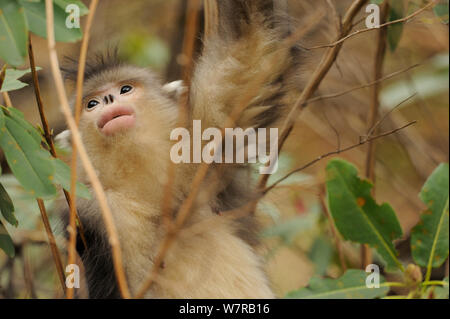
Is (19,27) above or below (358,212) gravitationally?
above

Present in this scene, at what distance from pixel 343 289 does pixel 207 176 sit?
0.72 meters

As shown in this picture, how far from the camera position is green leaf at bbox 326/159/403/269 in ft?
8.61

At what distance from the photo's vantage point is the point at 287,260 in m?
6.89

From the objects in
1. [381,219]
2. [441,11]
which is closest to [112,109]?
[381,219]

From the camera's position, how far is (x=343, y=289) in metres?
2.54

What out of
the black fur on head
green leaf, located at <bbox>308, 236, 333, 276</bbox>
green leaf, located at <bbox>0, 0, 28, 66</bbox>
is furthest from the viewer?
green leaf, located at <bbox>308, 236, 333, 276</bbox>

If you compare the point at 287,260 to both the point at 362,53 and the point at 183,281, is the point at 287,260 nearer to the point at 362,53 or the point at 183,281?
the point at 362,53

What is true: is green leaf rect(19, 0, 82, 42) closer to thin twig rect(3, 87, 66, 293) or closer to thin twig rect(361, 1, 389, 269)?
thin twig rect(3, 87, 66, 293)

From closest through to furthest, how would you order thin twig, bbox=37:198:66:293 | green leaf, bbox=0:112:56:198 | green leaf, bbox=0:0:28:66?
green leaf, bbox=0:0:28:66
green leaf, bbox=0:112:56:198
thin twig, bbox=37:198:66:293

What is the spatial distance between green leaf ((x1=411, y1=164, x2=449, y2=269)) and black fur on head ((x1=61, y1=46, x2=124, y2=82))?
5.63 feet

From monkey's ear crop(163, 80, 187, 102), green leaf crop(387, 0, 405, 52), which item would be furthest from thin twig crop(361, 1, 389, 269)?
monkey's ear crop(163, 80, 187, 102)

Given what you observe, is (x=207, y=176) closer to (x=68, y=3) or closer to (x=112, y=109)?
(x=112, y=109)

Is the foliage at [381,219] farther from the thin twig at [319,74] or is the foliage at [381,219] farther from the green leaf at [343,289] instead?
the thin twig at [319,74]

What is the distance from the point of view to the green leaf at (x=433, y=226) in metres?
2.66
